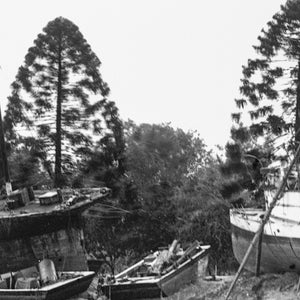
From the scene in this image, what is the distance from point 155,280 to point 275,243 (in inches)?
182

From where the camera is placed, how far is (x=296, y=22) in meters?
31.9

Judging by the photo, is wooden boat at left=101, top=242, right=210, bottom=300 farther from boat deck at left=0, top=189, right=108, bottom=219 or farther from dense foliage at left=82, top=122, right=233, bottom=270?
dense foliage at left=82, top=122, right=233, bottom=270

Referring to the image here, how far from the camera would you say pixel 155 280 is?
2006 centimetres

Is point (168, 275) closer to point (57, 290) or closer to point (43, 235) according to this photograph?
point (57, 290)

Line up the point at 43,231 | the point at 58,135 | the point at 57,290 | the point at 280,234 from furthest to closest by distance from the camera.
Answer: the point at 58,135, the point at 43,231, the point at 57,290, the point at 280,234

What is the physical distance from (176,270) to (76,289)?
3.99 metres

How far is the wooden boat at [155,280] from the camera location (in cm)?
1986

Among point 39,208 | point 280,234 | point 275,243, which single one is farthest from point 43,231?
point 280,234

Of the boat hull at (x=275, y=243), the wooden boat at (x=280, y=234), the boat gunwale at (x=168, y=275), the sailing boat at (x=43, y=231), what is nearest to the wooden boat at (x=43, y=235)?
the sailing boat at (x=43, y=231)

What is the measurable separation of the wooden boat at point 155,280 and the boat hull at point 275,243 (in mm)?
2319

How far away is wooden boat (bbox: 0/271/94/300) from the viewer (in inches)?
766

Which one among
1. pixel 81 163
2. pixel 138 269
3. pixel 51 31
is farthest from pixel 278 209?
pixel 51 31

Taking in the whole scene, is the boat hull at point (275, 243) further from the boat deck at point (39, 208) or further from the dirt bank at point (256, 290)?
the boat deck at point (39, 208)

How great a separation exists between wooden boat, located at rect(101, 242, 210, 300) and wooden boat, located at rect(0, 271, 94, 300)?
1.26m
